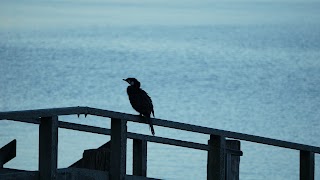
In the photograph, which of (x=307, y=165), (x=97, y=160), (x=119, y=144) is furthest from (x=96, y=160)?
(x=307, y=165)

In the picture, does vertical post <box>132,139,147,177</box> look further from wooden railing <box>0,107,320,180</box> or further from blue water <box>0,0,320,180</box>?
blue water <box>0,0,320,180</box>

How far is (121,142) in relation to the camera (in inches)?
362

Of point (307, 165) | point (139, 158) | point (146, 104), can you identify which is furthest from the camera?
point (146, 104)

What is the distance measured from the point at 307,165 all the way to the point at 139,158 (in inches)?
51.0

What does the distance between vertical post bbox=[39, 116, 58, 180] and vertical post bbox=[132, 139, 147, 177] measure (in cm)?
183

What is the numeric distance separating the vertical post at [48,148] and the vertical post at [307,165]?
2720 millimetres

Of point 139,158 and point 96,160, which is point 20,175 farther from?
point 139,158

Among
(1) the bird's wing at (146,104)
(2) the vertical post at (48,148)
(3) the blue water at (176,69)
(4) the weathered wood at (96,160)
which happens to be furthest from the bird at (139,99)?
(3) the blue water at (176,69)

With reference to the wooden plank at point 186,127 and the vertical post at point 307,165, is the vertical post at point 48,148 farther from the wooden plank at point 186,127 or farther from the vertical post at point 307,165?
the vertical post at point 307,165

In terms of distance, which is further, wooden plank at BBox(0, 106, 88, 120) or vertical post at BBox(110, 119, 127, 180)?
vertical post at BBox(110, 119, 127, 180)

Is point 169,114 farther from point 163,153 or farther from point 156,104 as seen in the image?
point 163,153

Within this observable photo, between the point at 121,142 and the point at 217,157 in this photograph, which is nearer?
the point at 121,142

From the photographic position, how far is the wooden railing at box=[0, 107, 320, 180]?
8633mm

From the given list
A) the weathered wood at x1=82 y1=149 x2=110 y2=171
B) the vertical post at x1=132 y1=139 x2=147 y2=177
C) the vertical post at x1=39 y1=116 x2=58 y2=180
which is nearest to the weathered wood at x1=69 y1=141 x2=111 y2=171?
the weathered wood at x1=82 y1=149 x2=110 y2=171
